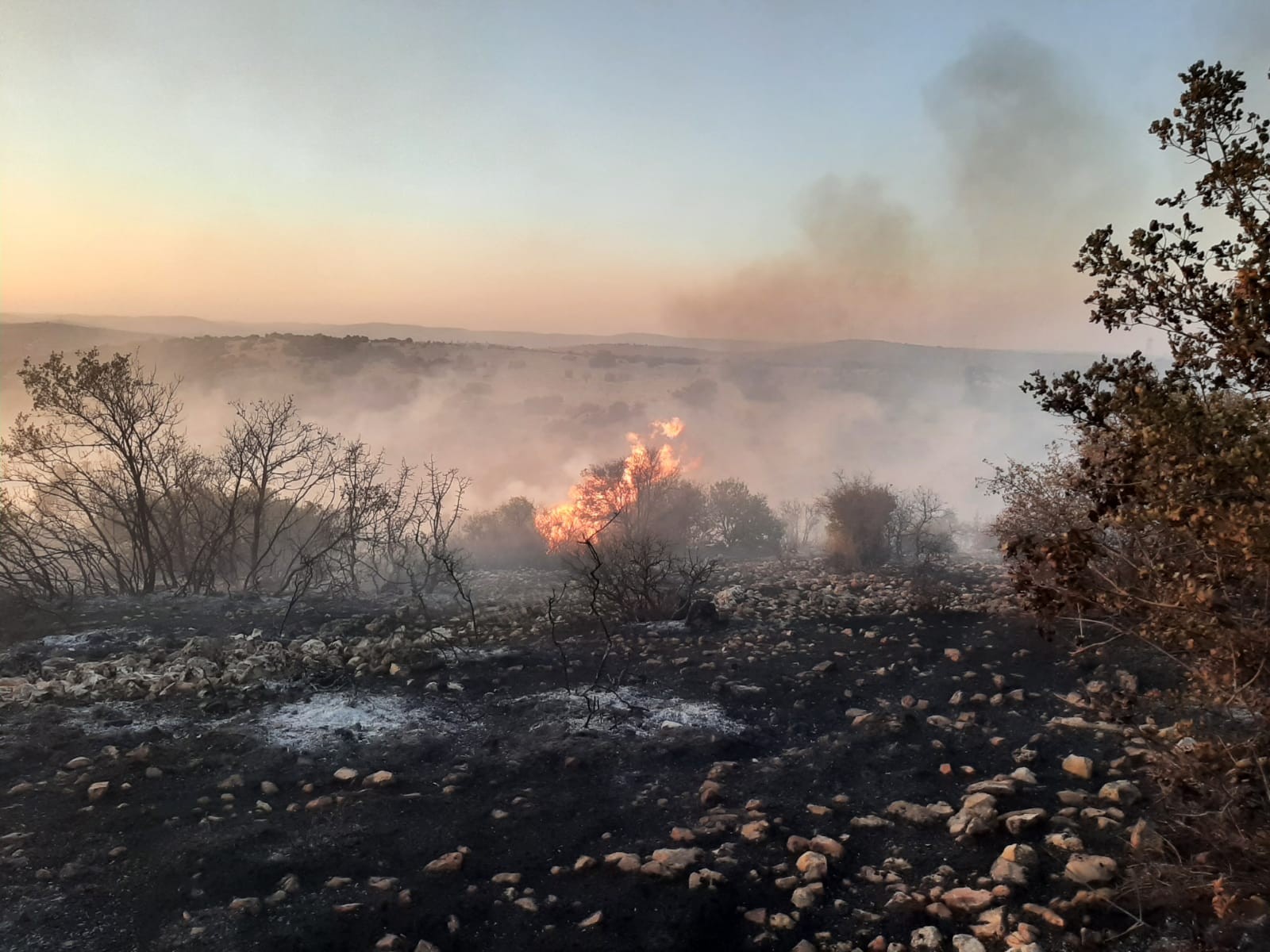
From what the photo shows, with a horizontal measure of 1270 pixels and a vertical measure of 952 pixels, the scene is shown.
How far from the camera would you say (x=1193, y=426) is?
9.64 feet

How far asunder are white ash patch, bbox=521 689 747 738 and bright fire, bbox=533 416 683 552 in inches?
485

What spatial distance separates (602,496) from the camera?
21109 mm

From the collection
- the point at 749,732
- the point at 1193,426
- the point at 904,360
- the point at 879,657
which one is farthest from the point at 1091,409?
the point at 904,360

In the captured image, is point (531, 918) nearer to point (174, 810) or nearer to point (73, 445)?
point (174, 810)

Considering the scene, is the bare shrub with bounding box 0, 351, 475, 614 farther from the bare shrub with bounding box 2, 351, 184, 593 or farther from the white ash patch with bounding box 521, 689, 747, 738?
the white ash patch with bounding box 521, 689, 747, 738

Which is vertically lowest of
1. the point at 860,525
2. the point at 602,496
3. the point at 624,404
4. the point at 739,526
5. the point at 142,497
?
the point at 739,526

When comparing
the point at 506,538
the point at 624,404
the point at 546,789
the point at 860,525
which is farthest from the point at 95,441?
the point at 624,404

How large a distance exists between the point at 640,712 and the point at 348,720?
2.71m

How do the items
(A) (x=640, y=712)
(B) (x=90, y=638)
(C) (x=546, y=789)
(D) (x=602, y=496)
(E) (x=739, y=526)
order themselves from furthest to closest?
(E) (x=739, y=526)
(D) (x=602, y=496)
(B) (x=90, y=638)
(A) (x=640, y=712)
(C) (x=546, y=789)

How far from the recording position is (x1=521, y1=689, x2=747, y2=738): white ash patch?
6215mm

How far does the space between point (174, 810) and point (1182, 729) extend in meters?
6.04

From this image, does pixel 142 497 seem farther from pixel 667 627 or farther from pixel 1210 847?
pixel 1210 847

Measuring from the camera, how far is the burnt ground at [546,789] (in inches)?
141

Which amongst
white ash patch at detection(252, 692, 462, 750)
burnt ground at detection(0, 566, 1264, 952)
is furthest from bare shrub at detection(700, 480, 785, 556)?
white ash patch at detection(252, 692, 462, 750)
